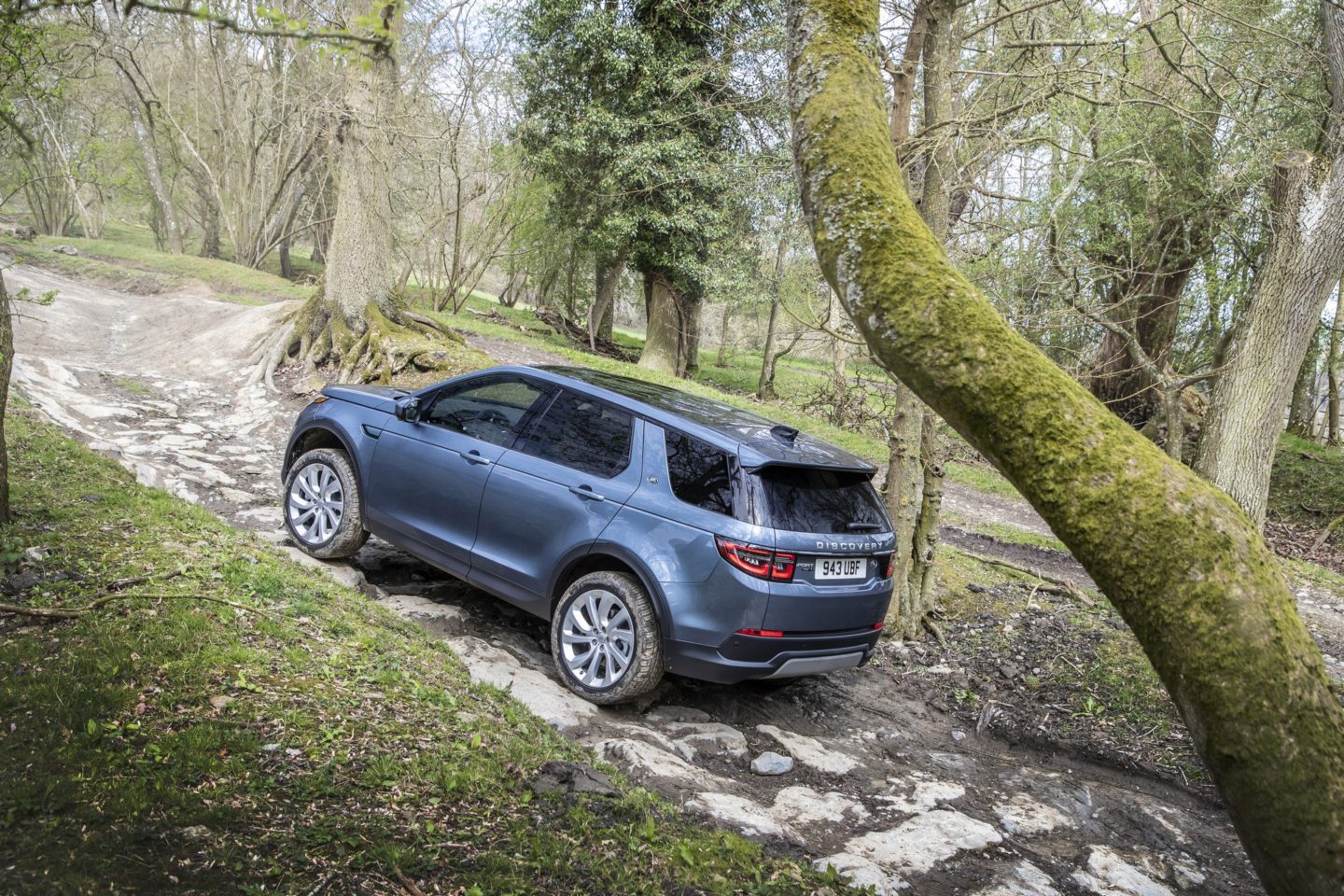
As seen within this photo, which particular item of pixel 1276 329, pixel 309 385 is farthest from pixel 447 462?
pixel 1276 329

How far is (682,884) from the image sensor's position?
2873mm

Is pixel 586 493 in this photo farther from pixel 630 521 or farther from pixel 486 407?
pixel 486 407

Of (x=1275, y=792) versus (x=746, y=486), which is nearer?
(x=1275, y=792)

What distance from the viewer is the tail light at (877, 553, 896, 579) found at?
196 inches

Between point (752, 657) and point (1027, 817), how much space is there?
5.25ft

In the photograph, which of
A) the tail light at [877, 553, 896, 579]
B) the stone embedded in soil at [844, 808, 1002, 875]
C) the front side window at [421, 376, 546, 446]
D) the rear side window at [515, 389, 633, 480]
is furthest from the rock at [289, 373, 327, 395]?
the stone embedded in soil at [844, 808, 1002, 875]

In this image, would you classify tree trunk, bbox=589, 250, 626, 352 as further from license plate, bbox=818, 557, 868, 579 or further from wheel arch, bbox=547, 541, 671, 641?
license plate, bbox=818, 557, 868, 579

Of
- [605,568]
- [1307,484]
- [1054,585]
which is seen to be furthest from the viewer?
[1307,484]

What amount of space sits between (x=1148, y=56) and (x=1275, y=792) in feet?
51.8

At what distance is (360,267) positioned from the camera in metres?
12.8

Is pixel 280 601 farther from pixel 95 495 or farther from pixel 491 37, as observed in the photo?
pixel 491 37

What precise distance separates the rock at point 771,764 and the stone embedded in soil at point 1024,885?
1239 millimetres

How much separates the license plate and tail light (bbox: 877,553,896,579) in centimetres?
15

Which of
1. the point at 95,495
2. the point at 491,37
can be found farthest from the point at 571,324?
the point at 95,495
